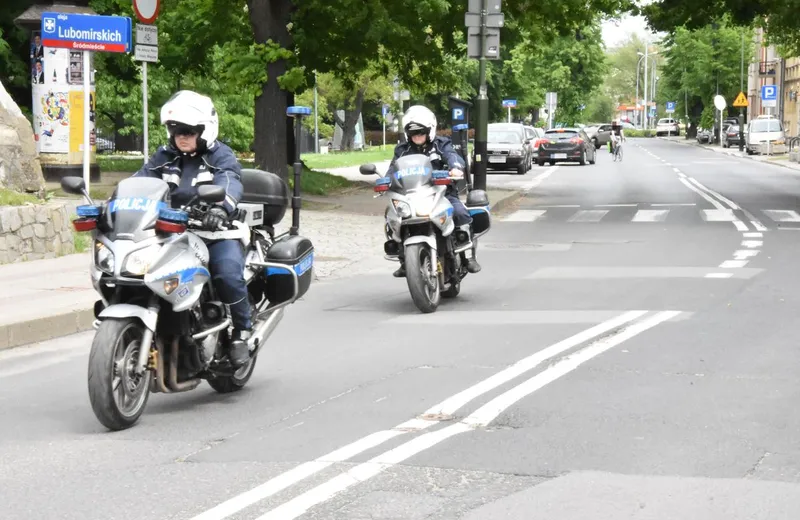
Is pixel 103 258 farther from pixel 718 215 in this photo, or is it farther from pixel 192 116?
pixel 718 215

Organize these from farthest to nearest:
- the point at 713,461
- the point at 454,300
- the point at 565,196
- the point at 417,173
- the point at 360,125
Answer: the point at 360,125, the point at 565,196, the point at 454,300, the point at 417,173, the point at 713,461

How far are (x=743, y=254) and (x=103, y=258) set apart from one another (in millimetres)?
11780

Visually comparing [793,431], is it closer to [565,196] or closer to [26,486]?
[26,486]

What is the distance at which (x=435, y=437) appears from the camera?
689 centimetres

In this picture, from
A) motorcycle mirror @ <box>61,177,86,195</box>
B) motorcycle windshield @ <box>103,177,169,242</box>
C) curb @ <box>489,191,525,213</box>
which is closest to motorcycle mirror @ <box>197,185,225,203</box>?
motorcycle windshield @ <box>103,177,169,242</box>

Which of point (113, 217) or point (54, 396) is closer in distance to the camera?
point (113, 217)

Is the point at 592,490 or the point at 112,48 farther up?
the point at 112,48

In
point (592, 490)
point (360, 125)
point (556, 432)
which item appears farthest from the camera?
point (360, 125)

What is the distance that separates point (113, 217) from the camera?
7.15 meters

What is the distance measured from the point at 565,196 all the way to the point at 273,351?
2304cm

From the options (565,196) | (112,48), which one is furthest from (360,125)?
(112,48)

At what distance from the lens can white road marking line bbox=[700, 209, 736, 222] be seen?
2408cm

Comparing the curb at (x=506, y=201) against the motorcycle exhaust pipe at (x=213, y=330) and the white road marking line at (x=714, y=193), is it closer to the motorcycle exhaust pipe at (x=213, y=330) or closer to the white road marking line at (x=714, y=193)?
the white road marking line at (x=714, y=193)

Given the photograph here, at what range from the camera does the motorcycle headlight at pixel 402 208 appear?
12172mm
